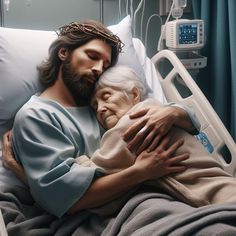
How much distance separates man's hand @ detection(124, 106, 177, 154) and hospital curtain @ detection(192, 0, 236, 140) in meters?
0.89

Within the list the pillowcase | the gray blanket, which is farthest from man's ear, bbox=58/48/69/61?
the gray blanket

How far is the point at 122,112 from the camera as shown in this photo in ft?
4.76

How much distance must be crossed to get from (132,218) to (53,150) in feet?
1.16

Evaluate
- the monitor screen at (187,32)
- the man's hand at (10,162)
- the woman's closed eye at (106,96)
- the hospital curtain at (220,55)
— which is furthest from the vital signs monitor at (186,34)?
the man's hand at (10,162)

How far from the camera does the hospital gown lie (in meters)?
1.27

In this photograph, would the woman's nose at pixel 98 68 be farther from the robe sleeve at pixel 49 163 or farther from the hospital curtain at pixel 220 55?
the hospital curtain at pixel 220 55

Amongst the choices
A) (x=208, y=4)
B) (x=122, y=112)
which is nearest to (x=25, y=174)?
(x=122, y=112)

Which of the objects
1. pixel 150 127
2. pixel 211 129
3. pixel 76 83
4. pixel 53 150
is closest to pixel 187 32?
pixel 211 129

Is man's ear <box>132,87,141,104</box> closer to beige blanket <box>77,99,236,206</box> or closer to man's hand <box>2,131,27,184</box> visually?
beige blanket <box>77,99,236,206</box>

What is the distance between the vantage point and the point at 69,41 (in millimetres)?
1637

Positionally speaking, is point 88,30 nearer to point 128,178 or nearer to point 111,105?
point 111,105

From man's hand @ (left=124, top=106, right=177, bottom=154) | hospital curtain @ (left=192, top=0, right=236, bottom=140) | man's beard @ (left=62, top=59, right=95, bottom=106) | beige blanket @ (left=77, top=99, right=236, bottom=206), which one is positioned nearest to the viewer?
beige blanket @ (left=77, top=99, right=236, bottom=206)

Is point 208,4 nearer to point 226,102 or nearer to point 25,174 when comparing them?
point 226,102

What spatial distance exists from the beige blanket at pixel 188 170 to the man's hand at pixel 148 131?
3cm
